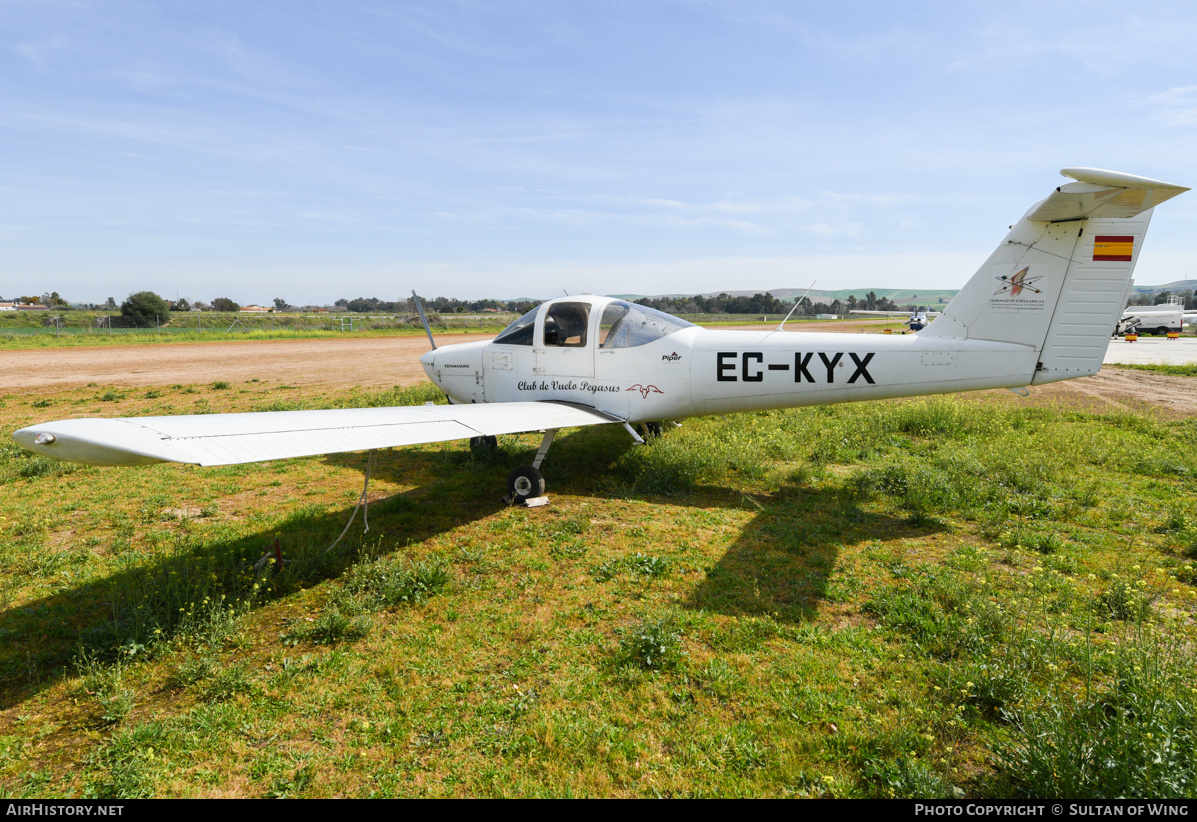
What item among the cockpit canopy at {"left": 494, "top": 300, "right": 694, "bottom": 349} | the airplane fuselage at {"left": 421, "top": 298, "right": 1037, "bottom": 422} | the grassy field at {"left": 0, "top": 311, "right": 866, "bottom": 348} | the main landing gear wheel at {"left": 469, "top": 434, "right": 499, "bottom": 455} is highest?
the cockpit canopy at {"left": 494, "top": 300, "right": 694, "bottom": 349}

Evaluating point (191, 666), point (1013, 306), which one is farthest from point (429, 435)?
point (1013, 306)

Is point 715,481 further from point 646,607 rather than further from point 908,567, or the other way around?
point 646,607

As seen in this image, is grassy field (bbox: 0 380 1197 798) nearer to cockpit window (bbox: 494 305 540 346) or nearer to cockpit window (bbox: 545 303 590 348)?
cockpit window (bbox: 545 303 590 348)

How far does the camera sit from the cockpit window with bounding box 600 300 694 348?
7551mm

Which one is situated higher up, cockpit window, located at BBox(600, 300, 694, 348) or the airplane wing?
cockpit window, located at BBox(600, 300, 694, 348)

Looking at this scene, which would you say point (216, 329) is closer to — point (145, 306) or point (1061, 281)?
point (145, 306)

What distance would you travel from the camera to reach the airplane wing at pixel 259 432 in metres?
3.51

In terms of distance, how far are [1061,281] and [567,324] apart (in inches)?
223

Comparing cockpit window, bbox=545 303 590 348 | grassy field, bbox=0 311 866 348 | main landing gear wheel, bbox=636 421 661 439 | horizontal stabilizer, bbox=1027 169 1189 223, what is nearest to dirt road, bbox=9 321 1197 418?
grassy field, bbox=0 311 866 348

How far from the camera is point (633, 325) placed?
301 inches

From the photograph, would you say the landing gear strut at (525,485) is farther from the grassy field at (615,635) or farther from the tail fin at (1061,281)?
the tail fin at (1061,281)

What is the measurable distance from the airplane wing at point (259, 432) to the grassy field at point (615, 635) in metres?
1.08

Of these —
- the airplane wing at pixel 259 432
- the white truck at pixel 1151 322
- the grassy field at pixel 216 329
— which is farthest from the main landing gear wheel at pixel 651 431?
the white truck at pixel 1151 322
